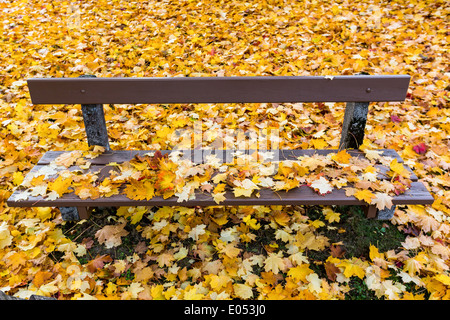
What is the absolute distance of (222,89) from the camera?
8.03ft

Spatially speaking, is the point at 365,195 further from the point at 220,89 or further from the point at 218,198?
the point at 220,89

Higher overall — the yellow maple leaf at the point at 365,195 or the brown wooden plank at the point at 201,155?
the brown wooden plank at the point at 201,155

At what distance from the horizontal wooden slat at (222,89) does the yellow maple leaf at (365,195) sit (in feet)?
2.27

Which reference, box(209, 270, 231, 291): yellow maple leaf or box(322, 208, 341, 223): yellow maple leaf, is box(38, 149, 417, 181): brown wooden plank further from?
box(209, 270, 231, 291): yellow maple leaf

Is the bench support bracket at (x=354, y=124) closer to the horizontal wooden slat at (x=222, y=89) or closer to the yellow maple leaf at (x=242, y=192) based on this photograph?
the horizontal wooden slat at (x=222, y=89)

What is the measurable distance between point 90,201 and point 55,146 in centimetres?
161

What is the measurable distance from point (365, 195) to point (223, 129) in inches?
72.8

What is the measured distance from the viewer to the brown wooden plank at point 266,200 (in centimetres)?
231

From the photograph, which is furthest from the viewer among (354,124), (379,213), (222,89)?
(354,124)

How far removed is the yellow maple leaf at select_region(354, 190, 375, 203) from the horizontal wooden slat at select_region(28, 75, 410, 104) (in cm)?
69

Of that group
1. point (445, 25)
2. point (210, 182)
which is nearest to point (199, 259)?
point (210, 182)

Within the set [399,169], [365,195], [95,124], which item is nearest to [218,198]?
[365,195]

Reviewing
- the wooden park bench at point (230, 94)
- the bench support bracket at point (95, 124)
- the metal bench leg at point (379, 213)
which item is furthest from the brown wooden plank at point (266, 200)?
the bench support bracket at point (95, 124)

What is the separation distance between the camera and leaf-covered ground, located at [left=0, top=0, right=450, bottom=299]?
2.35 meters
